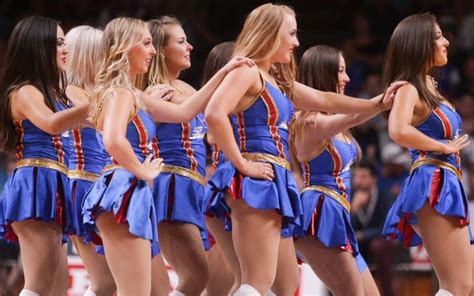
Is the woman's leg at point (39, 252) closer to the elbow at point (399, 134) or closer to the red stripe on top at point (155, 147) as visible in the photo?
the red stripe on top at point (155, 147)

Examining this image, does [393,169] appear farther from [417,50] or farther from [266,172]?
[266,172]

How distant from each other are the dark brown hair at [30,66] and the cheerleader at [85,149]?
0.26 meters

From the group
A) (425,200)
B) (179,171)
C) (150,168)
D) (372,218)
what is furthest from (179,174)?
(372,218)

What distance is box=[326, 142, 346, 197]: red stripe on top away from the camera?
6078 mm

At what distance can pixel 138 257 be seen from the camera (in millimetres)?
5047

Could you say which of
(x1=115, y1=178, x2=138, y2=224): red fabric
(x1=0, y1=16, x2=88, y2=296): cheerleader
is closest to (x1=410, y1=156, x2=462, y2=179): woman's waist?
(x1=115, y1=178, x2=138, y2=224): red fabric

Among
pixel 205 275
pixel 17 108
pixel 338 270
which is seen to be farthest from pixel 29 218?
pixel 338 270

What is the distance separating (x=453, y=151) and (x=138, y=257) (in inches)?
68.4

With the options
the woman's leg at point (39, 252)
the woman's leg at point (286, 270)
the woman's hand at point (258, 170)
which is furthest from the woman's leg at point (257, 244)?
the woman's leg at point (39, 252)

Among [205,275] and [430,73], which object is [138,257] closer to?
[205,275]

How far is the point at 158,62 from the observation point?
6.08m

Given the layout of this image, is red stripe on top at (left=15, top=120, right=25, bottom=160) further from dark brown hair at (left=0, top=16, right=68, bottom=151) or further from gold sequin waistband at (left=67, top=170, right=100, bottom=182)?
gold sequin waistband at (left=67, top=170, right=100, bottom=182)

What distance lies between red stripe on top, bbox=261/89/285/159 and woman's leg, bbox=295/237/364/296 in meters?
0.67

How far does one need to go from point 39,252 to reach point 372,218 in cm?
411
